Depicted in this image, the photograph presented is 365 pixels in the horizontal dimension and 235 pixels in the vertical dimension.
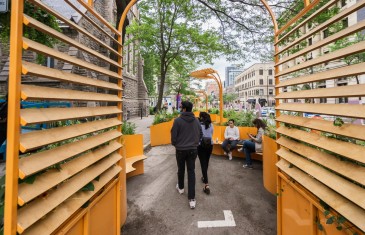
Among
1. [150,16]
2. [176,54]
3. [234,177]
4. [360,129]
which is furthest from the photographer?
[176,54]

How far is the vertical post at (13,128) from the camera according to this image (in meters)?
1.21

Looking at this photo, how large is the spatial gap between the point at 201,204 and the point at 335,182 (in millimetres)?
2981

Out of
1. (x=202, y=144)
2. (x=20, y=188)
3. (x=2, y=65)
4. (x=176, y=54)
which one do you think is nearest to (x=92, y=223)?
(x=20, y=188)

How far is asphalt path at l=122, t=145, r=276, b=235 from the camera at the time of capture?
3.43 m

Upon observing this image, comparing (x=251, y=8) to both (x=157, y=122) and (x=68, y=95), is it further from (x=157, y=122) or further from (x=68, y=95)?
(x=68, y=95)

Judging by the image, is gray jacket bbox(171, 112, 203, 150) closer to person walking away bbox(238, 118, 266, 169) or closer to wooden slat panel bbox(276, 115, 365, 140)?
wooden slat panel bbox(276, 115, 365, 140)

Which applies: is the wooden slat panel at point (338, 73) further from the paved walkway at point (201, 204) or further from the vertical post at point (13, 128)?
the paved walkway at point (201, 204)

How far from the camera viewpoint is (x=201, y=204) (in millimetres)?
4262

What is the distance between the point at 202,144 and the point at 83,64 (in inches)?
138

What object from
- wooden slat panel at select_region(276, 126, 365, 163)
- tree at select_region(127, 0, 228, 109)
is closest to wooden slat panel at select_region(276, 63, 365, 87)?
wooden slat panel at select_region(276, 126, 365, 163)

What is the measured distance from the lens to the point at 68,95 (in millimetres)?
1768

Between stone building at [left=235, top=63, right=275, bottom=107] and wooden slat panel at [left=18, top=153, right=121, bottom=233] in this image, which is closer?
wooden slat panel at [left=18, top=153, right=121, bottom=233]

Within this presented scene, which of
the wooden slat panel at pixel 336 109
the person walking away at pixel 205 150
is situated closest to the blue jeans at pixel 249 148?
the person walking away at pixel 205 150

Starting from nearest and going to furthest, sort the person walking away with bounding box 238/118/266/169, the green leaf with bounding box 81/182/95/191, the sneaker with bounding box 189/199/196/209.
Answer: the green leaf with bounding box 81/182/95/191 < the sneaker with bounding box 189/199/196/209 < the person walking away with bounding box 238/118/266/169
